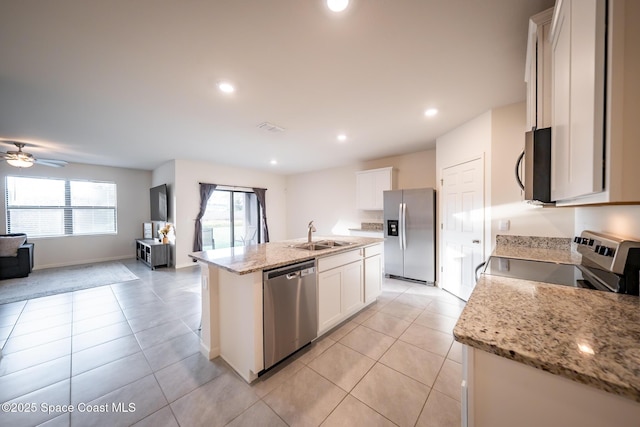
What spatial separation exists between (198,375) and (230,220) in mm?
4773

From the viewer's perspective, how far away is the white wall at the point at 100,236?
5133 mm

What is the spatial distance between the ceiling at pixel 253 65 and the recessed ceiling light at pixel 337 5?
0.16 feet

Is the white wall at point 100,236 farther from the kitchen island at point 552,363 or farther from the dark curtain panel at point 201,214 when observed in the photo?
the kitchen island at point 552,363

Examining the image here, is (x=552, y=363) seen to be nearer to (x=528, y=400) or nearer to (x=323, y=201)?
(x=528, y=400)

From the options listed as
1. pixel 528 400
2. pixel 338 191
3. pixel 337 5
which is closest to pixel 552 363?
pixel 528 400

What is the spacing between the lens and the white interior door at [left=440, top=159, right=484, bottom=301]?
2979 mm

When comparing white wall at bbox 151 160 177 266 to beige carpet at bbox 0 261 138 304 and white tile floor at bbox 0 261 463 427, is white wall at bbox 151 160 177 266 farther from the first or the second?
white tile floor at bbox 0 261 463 427

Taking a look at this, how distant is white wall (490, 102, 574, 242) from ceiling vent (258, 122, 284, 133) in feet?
8.97

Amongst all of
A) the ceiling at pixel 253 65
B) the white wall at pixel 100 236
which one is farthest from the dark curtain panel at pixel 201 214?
the white wall at pixel 100 236

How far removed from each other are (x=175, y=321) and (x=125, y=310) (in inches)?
35.9

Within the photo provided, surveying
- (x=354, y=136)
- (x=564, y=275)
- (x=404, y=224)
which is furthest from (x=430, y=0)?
(x=404, y=224)

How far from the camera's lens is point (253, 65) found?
191cm

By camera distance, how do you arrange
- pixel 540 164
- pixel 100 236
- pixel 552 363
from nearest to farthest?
pixel 552 363, pixel 540 164, pixel 100 236

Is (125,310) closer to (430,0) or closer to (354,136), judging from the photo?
(354,136)
